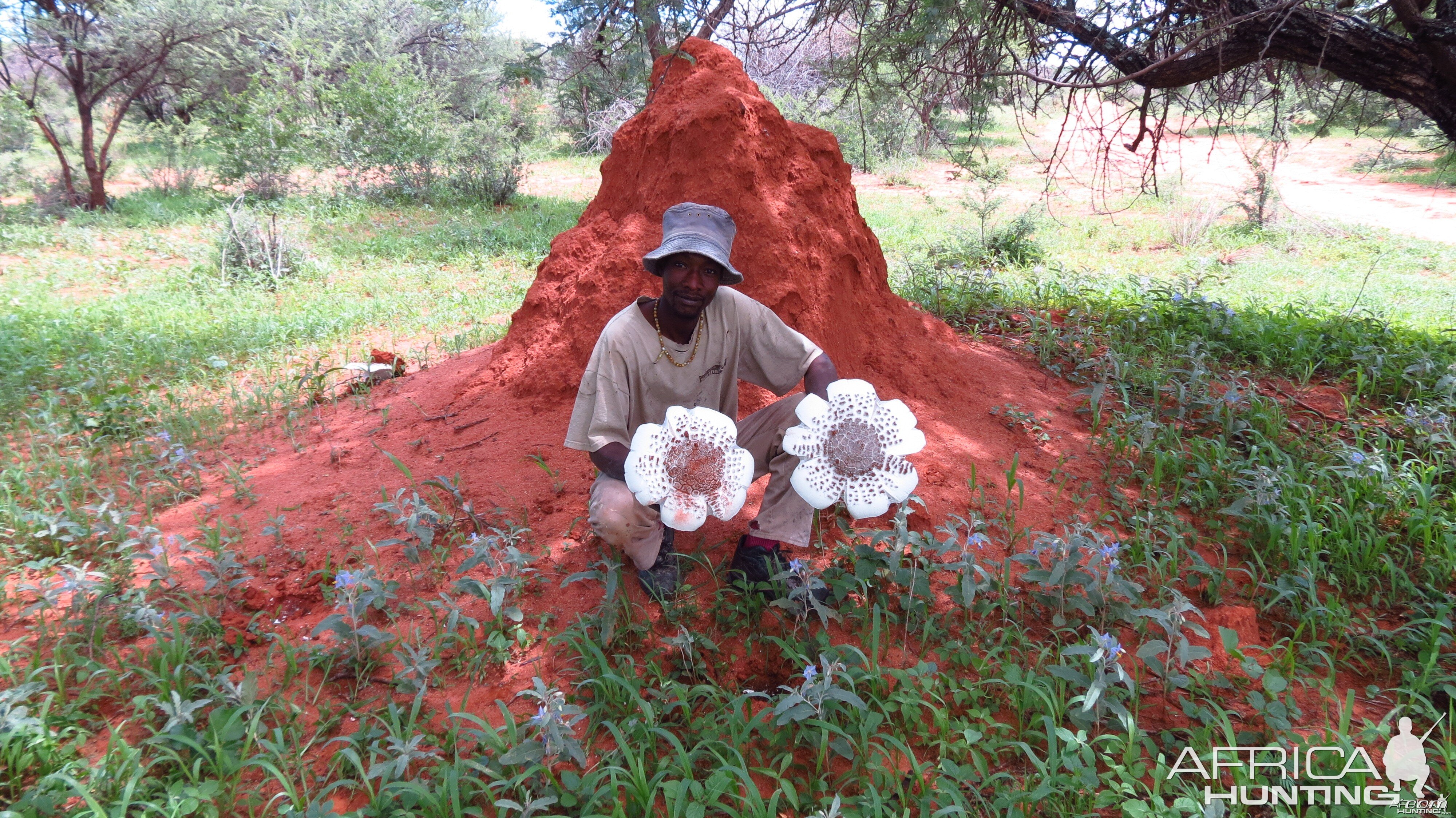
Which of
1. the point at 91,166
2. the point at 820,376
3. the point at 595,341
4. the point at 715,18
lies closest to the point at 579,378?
the point at 595,341

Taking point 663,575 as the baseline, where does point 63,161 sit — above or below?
above

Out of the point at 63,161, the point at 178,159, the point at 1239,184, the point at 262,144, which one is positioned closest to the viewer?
the point at 63,161

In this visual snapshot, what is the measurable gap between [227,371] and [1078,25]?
5104 mm

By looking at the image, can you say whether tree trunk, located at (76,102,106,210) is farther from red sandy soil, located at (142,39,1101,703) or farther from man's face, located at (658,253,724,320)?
man's face, located at (658,253,724,320)

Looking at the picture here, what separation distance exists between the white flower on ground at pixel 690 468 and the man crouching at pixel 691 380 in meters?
0.15

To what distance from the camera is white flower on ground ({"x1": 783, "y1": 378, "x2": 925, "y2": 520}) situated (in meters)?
2.12

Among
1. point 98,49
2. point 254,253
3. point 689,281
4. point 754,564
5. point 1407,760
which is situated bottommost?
point 1407,760

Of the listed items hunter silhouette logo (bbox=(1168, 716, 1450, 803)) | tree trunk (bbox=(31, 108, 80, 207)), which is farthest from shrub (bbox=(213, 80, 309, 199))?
hunter silhouette logo (bbox=(1168, 716, 1450, 803))

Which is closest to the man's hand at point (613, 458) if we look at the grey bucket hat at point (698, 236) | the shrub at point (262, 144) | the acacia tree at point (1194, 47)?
the grey bucket hat at point (698, 236)

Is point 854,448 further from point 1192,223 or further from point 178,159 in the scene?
point 178,159

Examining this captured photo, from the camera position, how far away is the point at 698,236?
2256mm

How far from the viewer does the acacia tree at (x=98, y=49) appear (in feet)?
30.4

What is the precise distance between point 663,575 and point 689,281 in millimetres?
886

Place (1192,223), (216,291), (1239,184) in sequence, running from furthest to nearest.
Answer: (1239,184) → (1192,223) → (216,291)
